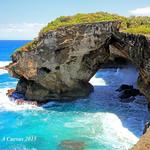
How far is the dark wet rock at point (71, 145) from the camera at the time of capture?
16.2 meters

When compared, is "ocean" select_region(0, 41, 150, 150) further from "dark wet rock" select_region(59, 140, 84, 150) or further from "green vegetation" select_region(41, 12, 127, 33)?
"green vegetation" select_region(41, 12, 127, 33)

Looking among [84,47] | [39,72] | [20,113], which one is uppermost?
[84,47]

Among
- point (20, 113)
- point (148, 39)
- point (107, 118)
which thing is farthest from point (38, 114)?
point (148, 39)

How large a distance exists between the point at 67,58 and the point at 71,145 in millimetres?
10068

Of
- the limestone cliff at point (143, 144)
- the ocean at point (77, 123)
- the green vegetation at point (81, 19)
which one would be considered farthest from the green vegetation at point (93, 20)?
the limestone cliff at point (143, 144)

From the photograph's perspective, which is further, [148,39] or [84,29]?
[84,29]

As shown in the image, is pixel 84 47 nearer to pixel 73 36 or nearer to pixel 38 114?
pixel 73 36

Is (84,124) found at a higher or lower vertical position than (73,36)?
lower

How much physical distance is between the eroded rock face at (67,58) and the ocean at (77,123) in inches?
55.7

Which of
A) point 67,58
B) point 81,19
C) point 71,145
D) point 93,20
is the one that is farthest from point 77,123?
point 81,19

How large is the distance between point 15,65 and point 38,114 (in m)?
5.97

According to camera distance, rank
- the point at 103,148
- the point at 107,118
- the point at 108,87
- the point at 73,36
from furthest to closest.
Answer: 1. the point at 108,87
2. the point at 73,36
3. the point at 107,118
4. the point at 103,148

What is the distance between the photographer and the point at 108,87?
32.3 meters

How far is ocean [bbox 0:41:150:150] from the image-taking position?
55.7 ft
